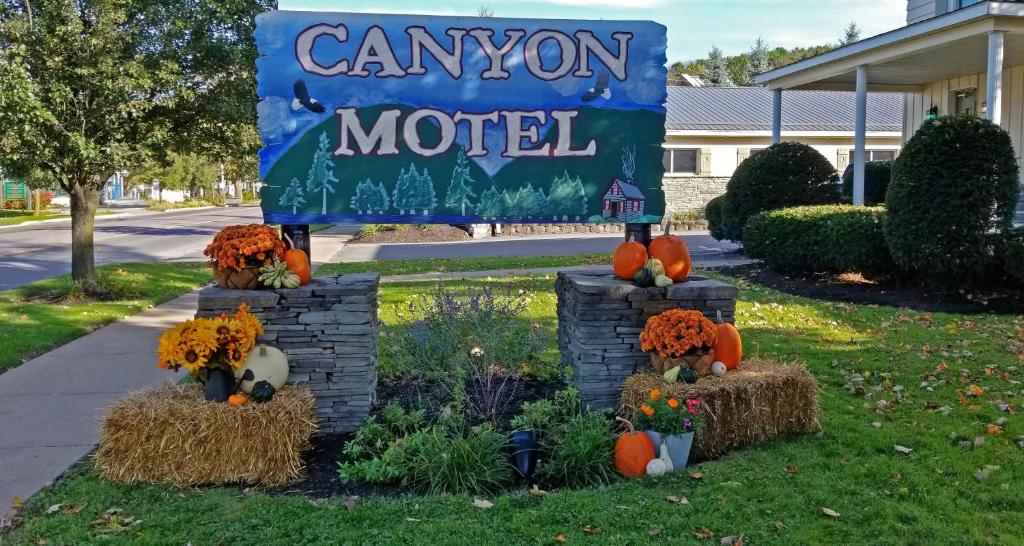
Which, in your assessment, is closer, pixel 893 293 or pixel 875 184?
pixel 893 293

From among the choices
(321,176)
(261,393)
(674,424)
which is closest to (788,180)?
(321,176)

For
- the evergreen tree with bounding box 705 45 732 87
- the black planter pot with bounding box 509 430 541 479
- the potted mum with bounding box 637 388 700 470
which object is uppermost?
the evergreen tree with bounding box 705 45 732 87

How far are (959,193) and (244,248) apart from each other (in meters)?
8.22

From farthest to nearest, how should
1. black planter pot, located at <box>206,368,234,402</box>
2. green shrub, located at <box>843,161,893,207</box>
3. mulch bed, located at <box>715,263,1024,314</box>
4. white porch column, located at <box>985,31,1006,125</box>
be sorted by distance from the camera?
green shrub, located at <box>843,161,893,207</box>
white porch column, located at <box>985,31,1006,125</box>
mulch bed, located at <box>715,263,1024,314</box>
black planter pot, located at <box>206,368,234,402</box>

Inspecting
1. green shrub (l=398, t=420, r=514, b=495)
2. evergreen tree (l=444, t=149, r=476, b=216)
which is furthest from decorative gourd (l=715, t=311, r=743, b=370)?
evergreen tree (l=444, t=149, r=476, b=216)

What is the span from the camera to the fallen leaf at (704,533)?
3.55 meters

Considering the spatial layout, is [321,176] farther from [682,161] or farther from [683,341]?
[682,161]

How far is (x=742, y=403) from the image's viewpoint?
183 inches

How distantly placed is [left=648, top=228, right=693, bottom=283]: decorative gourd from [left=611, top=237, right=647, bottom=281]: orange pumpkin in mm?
93

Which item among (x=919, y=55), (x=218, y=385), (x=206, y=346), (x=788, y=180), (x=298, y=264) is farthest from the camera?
(x=788, y=180)

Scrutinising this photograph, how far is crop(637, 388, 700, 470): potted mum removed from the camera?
4.36m

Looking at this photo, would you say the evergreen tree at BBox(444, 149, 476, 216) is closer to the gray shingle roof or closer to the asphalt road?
the asphalt road

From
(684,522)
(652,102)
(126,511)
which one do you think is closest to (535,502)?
(684,522)

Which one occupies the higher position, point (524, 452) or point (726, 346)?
point (726, 346)
